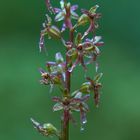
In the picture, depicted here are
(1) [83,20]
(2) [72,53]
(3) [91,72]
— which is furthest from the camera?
(3) [91,72]

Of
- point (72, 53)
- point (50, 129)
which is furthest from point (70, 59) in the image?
point (50, 129)

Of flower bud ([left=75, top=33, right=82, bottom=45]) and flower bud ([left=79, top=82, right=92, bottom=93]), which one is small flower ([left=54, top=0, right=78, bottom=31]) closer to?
flower bud ([left=75, top=33, right=82, bottom=45])

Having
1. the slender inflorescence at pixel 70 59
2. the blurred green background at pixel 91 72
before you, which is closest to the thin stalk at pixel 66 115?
the slender inflorescence at pixel 70 59

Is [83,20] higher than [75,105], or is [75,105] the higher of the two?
[83,20]

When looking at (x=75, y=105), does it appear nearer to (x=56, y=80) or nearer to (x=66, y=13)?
(x=56, y=80)

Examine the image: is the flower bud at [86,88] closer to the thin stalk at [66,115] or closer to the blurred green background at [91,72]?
the thin stalk at [66,115]

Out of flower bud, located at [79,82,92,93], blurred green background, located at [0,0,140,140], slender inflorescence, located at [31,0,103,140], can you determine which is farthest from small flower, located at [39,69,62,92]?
blurred green background, located at [0,0,140,140]
